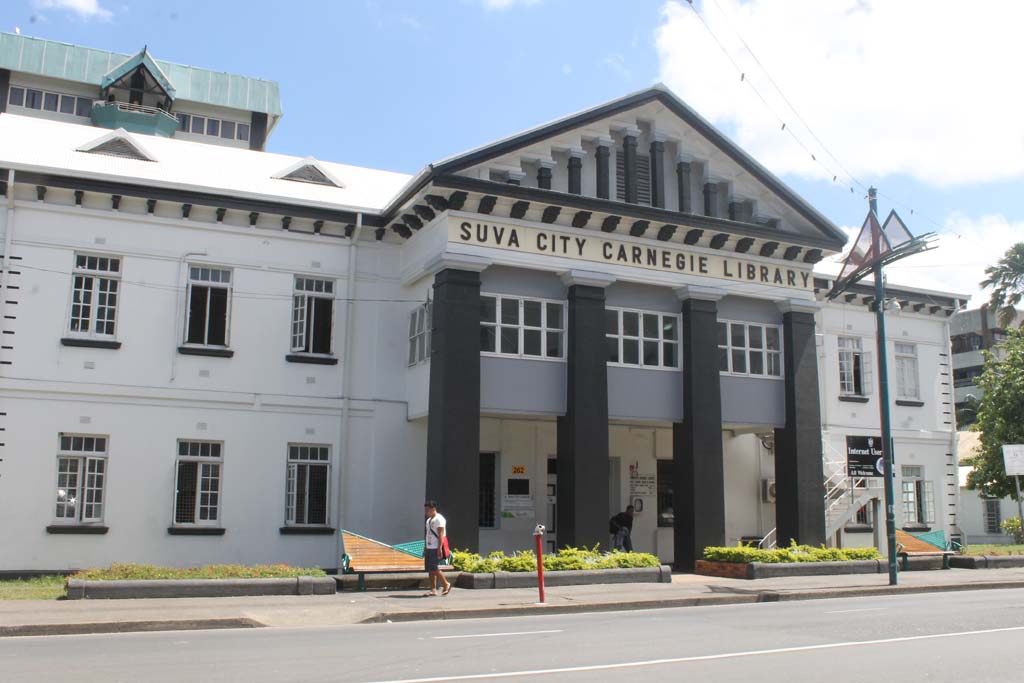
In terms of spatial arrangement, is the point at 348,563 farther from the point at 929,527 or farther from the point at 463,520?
Result: the point at 929,527

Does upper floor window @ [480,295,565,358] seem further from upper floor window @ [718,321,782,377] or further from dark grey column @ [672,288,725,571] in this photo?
upper floor window @ [718,321,782,377]

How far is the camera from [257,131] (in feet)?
179

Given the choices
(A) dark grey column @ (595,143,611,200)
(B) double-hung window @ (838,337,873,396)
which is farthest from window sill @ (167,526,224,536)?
(B) double-hung window @ (838,337,873,396)

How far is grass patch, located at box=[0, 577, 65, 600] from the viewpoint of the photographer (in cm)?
1617

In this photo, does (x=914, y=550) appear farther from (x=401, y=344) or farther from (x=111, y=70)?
(x=111, y=70)

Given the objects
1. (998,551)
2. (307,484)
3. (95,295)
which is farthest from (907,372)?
(95,295)

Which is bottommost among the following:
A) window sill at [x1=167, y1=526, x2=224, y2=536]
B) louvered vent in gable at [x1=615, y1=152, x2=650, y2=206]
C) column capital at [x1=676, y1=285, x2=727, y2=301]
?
window sill at [x1=167, y1=526, x2=224, y2=536]

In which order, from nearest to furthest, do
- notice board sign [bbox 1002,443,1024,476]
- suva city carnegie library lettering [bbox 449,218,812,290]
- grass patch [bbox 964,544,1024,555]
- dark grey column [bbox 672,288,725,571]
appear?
suva city carnegie library lettering [bbox 449,218,812,290] → dark grey column [bbox 672,288,725,571] → grass patch [bbox 964,544,1024,555] → notice board sign [bbox 1002,443,1024,476]

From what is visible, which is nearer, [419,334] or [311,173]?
[419,334]

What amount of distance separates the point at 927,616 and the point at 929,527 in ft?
54.8

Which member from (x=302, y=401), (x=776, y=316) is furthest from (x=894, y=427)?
(x=302, y=401)

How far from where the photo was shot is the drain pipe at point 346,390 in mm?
22594

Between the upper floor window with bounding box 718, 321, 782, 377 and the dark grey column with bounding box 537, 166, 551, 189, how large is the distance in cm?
598

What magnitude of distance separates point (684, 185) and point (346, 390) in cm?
982
